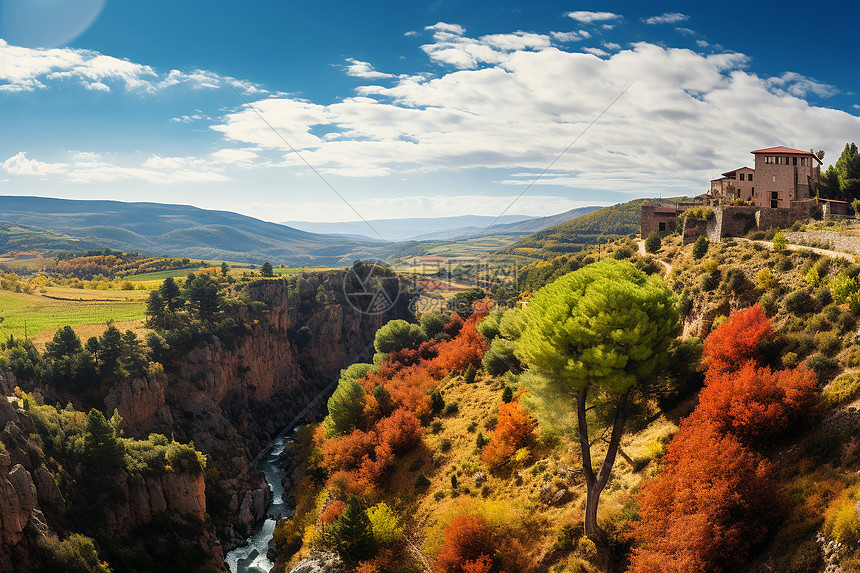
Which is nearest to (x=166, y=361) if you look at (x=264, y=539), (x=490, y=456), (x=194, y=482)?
(x=194, y=482)

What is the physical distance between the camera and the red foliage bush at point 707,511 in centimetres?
1889

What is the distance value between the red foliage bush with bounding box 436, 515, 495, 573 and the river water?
30.6 m

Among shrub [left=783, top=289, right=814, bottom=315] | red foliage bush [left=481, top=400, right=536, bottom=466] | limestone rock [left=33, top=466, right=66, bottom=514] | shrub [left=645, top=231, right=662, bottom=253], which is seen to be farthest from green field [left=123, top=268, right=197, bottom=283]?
shrub [left=783, top=289, right=814, bottom=315]

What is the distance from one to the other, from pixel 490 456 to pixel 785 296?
2438 centimetres

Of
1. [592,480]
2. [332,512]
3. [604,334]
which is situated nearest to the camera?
[604,334]

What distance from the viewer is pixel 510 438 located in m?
36.4

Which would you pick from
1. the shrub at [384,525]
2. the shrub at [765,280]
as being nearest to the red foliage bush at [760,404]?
the shrub at [765,280]

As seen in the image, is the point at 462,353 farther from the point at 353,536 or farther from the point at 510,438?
the point at 353,536

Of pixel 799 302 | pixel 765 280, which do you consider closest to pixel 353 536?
pixel 799 302

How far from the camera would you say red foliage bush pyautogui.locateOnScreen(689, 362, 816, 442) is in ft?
73.8

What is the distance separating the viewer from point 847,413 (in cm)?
2130

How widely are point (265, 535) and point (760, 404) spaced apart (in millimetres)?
57208

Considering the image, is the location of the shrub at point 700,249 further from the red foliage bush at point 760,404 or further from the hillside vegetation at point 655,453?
the red foliage bush at point 760,404

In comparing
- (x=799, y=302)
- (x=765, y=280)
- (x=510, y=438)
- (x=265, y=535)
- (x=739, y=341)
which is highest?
(x=765, y=280)
